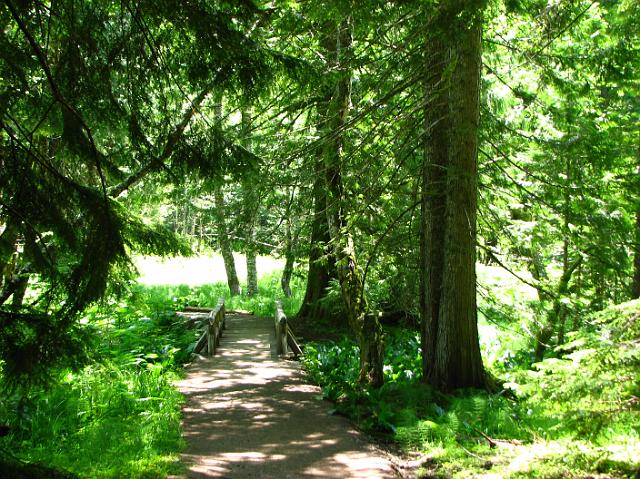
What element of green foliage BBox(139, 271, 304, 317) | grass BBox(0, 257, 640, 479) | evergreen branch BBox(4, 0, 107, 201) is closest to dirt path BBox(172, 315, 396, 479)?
grass BBox(0, 257, 640, 479)

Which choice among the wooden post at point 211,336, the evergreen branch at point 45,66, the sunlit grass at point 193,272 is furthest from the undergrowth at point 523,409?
the sunlit grass at point 193,272

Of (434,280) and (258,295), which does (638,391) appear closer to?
(434,280)

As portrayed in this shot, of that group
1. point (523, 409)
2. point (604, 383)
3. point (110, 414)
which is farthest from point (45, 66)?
point (523, 409)

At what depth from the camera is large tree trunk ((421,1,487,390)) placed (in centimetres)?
785

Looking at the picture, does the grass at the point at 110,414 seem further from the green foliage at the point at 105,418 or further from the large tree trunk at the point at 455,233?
the large tree trunk at the point at 455,233

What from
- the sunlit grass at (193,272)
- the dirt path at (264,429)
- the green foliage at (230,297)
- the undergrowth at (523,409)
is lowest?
the dirt path at (264,429)

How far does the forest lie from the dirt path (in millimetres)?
334

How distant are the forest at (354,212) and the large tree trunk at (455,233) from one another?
33mm

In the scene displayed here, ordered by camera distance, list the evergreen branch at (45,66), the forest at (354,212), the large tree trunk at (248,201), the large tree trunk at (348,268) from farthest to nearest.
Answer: the large tree trunk at (248,201) < the large tree trunk at (348,268) < the forest at (354,212) < the evergreen branch at (45,66)

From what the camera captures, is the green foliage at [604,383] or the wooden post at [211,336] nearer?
the green foliage at [604,383]

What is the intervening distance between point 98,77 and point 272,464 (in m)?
4.27

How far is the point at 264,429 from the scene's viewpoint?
7.18m

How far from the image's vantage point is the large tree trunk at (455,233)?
785cm

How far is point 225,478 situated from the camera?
5328 millimetres
